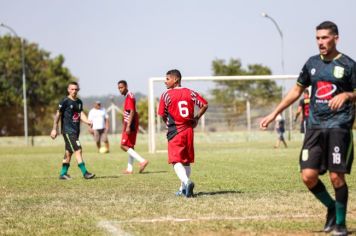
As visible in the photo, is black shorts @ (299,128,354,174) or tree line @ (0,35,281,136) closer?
black shorts @ (299,128,354,174)

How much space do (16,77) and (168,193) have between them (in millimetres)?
67117

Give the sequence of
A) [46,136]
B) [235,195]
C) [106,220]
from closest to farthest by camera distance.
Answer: [106,220] < [235,195] < [46,136]

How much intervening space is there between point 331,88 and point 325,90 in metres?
0.06

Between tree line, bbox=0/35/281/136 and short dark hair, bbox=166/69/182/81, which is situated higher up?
tree line, bbox=0/35/281/136

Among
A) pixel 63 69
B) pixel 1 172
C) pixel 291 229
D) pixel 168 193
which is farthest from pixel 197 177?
pixel 63 69

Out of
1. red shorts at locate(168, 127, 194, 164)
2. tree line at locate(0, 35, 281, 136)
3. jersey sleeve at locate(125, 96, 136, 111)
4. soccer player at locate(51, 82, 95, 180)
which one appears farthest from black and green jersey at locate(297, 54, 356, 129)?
tree line at locate(0, 35, 281, 136)

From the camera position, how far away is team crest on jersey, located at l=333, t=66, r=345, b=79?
7602 mm

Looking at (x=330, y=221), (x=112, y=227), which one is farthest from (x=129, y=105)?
(x=330, y=221)

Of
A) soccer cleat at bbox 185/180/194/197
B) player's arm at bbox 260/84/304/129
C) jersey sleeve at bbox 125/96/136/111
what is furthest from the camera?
jersey sleeve at bbox 125/96/136/111

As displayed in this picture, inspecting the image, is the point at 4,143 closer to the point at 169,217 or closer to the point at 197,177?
the point at 197,177

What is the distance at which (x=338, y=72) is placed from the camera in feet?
25.0

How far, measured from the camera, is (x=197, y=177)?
1584 cm

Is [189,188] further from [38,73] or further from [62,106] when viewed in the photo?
[38,73]

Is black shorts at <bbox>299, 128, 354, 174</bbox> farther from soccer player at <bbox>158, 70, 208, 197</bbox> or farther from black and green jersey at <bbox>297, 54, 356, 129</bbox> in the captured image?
soccer player at <bbox>158, 70, 208, 197</bbox>
